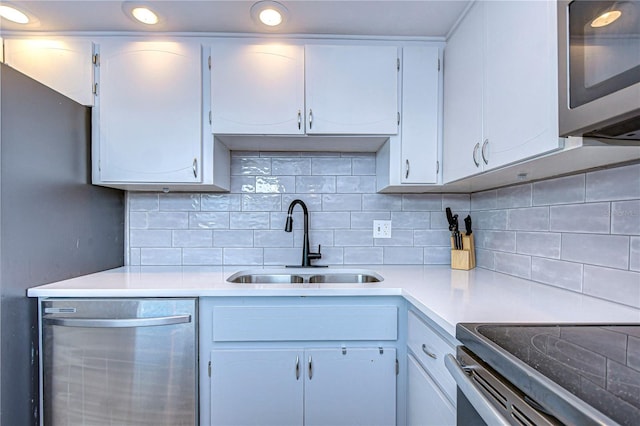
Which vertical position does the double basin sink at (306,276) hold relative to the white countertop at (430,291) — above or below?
below

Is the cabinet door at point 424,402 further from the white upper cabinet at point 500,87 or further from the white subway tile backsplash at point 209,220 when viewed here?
the white subway tile backsplash at point 209,220

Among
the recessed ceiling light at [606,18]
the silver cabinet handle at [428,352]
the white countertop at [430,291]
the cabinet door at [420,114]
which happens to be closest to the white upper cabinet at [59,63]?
the white countertop at [430,291]

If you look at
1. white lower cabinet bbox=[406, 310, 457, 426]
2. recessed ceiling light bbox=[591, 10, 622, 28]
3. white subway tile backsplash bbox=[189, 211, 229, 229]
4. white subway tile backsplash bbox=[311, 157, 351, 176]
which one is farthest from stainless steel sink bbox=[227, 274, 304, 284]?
recessed ceiling light bbox=[591, 10, 622, 28]

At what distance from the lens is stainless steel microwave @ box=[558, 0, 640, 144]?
68cm

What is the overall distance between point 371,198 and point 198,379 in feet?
4.33

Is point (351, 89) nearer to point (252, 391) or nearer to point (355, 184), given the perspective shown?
point (355, 184)

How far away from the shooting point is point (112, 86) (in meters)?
1.68

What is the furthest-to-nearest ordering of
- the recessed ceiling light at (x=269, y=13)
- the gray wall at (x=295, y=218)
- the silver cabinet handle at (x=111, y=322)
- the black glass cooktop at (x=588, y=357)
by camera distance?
the gray wall at (x=295, y=218)
the recessed ceiling light at (x=269, y=13)
the silver cabinet handle at (x=111, y=322)
the black glass cooktop at (x=588, y=357)

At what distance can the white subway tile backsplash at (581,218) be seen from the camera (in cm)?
113

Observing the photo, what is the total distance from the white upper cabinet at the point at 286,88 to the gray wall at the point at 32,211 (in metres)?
0.68

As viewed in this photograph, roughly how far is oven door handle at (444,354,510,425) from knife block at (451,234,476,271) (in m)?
1.13

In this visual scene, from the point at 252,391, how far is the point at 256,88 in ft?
4.59

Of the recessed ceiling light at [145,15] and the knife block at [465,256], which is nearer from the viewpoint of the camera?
the recessed ceiling light at [145,15]

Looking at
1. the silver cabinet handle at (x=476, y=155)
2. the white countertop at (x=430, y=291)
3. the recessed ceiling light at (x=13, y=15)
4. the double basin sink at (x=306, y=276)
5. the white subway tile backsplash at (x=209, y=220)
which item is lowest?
the double basin sink at (x=306, y=276)
